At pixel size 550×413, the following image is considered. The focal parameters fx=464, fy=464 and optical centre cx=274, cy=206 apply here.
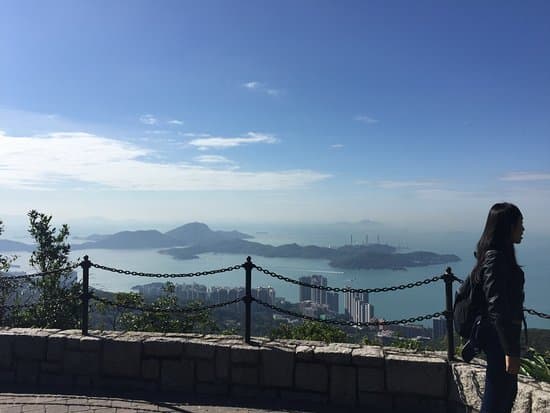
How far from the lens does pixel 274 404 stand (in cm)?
461

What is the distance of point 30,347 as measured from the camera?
203 inches

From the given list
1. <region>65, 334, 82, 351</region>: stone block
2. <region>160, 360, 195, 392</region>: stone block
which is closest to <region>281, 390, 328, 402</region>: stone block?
<region>160, 360, 195, 392</region>: stone block

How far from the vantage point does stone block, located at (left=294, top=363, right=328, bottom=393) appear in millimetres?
4637

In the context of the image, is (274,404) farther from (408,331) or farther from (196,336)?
(408,331)

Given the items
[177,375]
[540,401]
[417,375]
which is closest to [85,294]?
[177,375]

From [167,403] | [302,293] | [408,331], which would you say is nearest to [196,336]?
[167,403]

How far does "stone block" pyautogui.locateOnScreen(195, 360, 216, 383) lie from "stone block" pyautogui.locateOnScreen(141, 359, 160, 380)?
0.45 metres

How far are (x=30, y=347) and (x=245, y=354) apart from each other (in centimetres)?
243

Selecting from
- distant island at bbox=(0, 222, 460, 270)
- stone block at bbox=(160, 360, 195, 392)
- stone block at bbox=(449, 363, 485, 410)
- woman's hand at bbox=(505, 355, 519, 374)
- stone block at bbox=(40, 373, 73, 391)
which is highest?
woman's hand at bbox=(505, 355, 519, 374)

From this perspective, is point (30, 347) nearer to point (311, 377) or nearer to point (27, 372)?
point (27, 372)

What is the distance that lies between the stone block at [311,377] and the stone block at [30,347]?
2819mm

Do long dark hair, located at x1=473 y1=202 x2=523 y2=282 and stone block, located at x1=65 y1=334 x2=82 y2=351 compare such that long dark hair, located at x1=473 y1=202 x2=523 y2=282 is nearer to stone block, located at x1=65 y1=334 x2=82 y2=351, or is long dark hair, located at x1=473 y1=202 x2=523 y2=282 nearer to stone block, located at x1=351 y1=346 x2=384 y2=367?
stone block, located at x1=351 y1=346 x2=384 y2=367

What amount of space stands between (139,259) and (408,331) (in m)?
62.2

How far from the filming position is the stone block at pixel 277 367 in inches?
185
